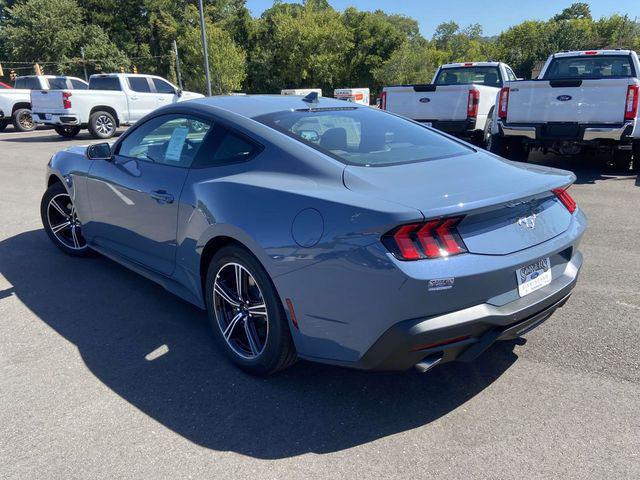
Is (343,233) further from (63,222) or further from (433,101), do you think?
(433,101)

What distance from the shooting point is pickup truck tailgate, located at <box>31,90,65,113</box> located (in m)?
15.5

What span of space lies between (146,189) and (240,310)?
124 cm

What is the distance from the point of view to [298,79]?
5078cm

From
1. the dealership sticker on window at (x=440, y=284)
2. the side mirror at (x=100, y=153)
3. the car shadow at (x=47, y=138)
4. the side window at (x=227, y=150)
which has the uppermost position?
the side window at (x=227, y=150)

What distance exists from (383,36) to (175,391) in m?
53.5

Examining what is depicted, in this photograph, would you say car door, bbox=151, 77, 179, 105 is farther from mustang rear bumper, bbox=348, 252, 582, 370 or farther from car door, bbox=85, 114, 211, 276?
mustang rear bumper, bbox=348, 252, 582, 370

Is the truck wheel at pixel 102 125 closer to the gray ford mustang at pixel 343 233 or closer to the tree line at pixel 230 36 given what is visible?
the gray ford mustang at pixel 343 233

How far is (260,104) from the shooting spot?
11.7 ft

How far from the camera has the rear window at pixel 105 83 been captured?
16391mm

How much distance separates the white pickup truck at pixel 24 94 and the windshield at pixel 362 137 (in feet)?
56.6

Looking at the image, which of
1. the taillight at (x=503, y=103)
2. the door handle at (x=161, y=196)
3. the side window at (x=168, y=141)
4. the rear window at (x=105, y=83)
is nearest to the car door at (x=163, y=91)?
the rear window at (x=105, y=83)

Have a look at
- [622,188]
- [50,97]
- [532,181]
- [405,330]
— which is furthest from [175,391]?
[50,97]

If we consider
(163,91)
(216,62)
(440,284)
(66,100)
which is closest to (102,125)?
(66,100)

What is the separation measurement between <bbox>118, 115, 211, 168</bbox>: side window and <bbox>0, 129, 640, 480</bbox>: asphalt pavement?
3.77 ft
